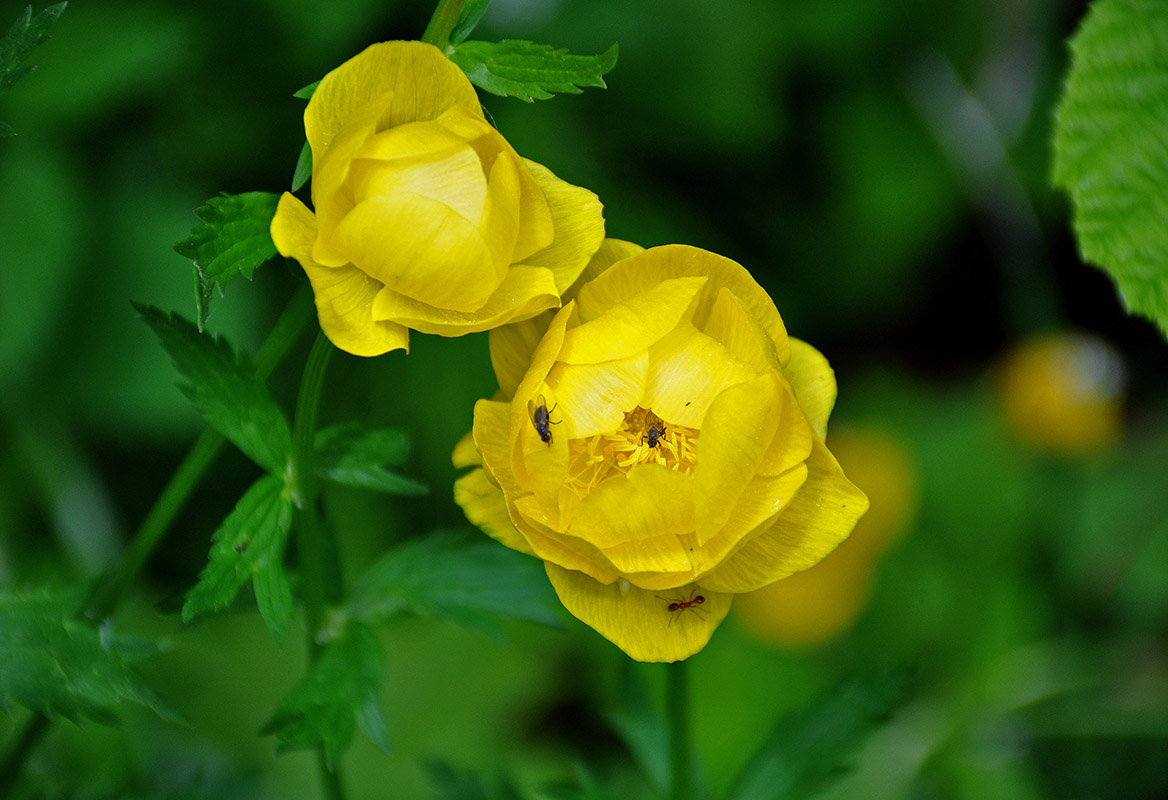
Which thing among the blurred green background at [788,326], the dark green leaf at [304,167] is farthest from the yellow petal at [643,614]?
the blurred green background at [788,326]

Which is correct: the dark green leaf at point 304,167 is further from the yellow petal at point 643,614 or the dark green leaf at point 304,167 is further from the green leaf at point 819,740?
the green leaf at point 819,740

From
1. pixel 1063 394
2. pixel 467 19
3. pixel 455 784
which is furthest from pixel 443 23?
pixel 1063 394

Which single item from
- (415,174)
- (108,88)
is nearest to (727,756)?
(415,174)

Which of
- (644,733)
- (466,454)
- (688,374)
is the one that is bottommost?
(644,733)

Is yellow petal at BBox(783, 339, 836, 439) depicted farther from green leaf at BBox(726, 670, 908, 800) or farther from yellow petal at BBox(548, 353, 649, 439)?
green leaf at BBox(726, 670, 908, 800)

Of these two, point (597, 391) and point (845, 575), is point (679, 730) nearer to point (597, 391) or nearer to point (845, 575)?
point (597, 391)

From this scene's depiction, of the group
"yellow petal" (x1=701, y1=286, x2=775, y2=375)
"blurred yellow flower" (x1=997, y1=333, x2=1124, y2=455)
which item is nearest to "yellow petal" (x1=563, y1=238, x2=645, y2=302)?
"yellow petal" (x1=701, y1=286, x2=775, y2=375)

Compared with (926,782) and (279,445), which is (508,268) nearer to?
(279,445)
